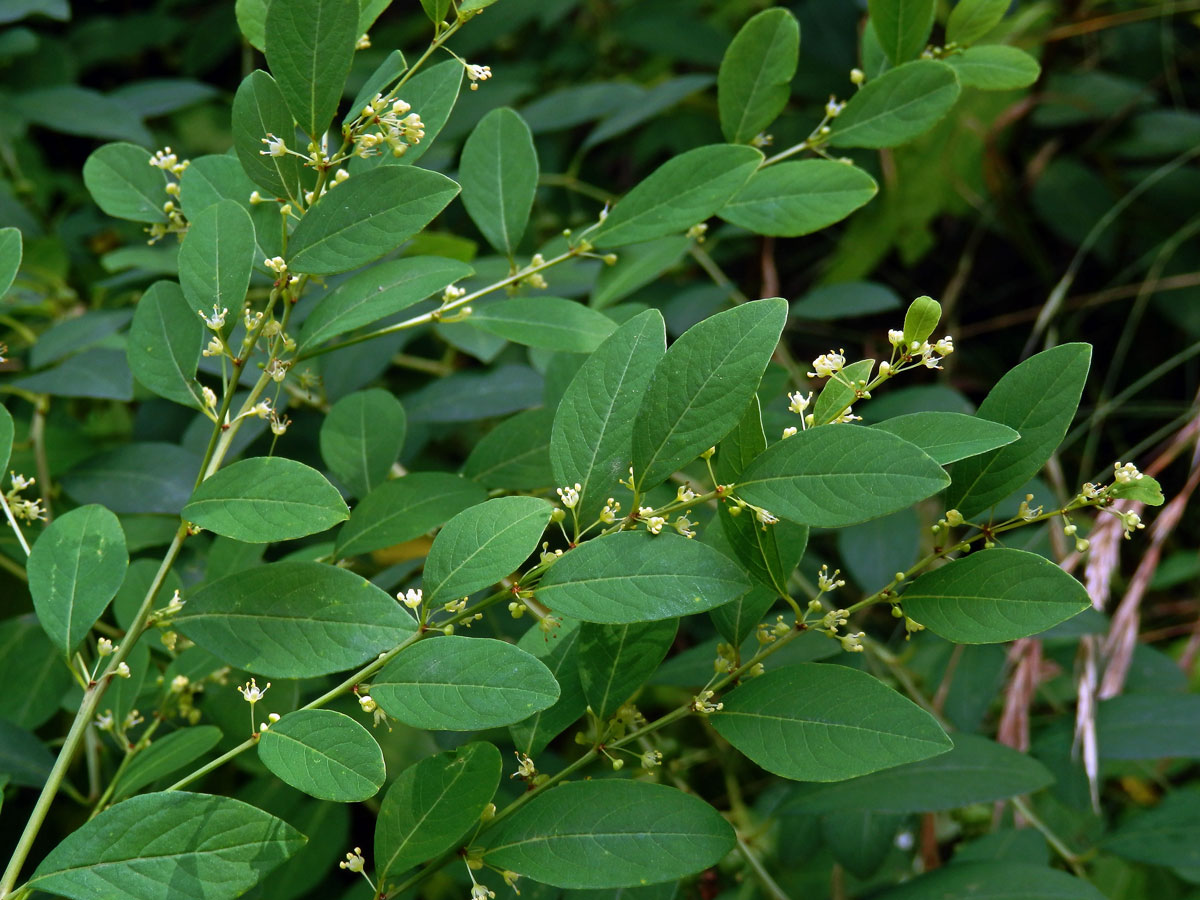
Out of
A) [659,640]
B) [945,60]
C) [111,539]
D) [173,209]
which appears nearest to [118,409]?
[173,209]

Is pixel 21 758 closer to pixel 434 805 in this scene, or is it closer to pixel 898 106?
pixel 434 805

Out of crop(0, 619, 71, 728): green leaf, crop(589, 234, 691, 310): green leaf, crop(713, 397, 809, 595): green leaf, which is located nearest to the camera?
crop(713, 397, 809, 595): green leaf

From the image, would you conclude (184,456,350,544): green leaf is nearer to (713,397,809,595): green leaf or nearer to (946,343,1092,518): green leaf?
(713,397,809,595): green leaf

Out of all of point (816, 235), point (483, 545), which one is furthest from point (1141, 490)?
point (816, 235)

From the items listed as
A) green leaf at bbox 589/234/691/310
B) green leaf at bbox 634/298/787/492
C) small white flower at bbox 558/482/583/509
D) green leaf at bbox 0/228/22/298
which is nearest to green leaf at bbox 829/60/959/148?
green leaf at bbox 589/234/691/310

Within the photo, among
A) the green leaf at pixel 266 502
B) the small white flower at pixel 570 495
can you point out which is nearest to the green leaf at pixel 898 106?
the small white flower at pixel 570 495
